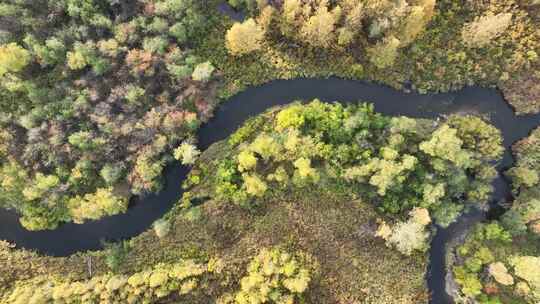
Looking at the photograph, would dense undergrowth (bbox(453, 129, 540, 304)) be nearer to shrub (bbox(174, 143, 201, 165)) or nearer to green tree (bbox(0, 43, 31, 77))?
shrub (bbox(174, 143, 201, 165))

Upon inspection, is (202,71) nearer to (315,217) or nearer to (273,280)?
(315,217)

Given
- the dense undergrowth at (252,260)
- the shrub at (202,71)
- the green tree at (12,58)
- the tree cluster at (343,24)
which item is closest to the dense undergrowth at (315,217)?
the dense undergrowth at (252,260)

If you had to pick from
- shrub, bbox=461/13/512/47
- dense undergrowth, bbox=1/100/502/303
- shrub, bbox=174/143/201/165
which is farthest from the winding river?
shrub, bbox=461/13/512/47

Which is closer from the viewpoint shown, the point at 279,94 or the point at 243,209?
the point at 243,209

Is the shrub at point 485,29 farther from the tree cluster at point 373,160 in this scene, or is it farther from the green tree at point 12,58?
the green tree at point 12,58

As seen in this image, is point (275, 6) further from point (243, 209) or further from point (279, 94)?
point (243, 209)

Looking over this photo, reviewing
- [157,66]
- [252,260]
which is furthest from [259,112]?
[252,260]

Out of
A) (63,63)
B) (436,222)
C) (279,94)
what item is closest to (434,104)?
(436,222)
